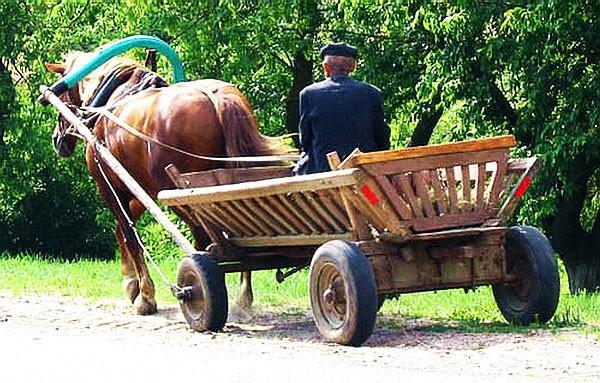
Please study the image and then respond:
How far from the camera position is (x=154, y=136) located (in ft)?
39.4

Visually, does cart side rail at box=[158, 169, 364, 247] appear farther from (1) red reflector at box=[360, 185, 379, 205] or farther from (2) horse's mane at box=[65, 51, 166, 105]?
(2) horse's mane at box=[65, 51, 166, 105]

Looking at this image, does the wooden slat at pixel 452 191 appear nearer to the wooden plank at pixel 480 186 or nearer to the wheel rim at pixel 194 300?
the wooden plank at pixel 480 186

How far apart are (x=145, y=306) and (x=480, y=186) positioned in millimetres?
3623

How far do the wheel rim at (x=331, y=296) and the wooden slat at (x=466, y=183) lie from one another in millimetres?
980

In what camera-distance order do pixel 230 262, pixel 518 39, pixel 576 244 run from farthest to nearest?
pixel 576 244
pixel 518 39
pixel 230 262

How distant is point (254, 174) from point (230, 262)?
0.73m

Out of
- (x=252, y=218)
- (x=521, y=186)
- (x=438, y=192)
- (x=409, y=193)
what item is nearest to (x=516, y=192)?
(x=521, y=186)

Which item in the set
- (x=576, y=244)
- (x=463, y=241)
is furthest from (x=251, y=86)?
(x=463, y=241)

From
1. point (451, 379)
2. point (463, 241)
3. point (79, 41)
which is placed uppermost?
point (79, 41)

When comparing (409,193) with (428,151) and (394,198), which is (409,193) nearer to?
(394,198)

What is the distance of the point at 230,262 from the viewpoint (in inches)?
444

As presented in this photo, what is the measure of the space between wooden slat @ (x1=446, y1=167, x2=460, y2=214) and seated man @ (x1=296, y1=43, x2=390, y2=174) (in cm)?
89

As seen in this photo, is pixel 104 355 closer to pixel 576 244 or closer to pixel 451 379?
pixel 451 379

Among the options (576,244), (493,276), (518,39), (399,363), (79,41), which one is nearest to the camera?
(399,363)
